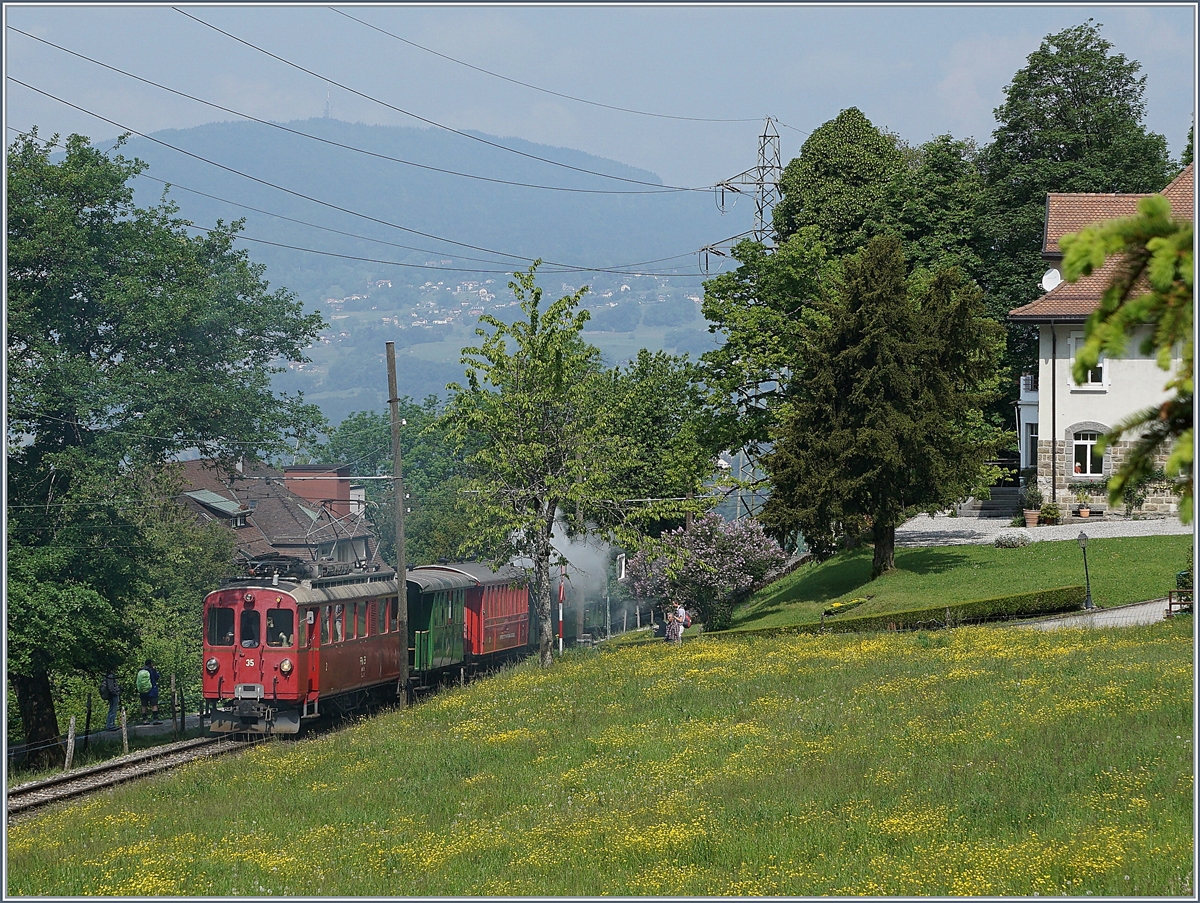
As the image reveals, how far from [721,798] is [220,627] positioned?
55.7 ft

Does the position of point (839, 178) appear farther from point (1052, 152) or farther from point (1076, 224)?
point (1076, 224)

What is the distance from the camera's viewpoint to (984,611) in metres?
33.9

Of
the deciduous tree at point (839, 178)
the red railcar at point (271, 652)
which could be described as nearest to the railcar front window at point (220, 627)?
the red railcar at point (271, 652)

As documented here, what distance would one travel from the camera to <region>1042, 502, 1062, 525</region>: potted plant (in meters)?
49.8

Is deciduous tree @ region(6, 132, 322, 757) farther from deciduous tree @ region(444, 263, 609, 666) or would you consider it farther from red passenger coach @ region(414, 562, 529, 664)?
deciduous tree @ region(444, 263, 609, 666)

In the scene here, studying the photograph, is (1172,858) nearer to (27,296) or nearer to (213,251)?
(27,296)

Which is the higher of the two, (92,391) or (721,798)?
(92,391)

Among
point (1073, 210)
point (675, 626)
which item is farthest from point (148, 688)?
point (1073, 210)

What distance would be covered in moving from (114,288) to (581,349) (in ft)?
50.9

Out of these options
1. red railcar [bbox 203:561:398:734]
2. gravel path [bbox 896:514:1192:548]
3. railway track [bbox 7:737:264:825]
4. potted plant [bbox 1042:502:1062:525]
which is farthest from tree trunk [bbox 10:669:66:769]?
potted plant [bbox 1042:502:1062:525]

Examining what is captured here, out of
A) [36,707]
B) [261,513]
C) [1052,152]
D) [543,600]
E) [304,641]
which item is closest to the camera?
[304,641]

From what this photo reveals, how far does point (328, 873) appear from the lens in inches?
539

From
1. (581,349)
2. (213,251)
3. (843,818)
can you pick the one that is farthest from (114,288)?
(843,818)

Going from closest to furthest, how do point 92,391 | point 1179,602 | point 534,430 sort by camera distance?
point 1179,602 → point 534,430 → point 92,391
